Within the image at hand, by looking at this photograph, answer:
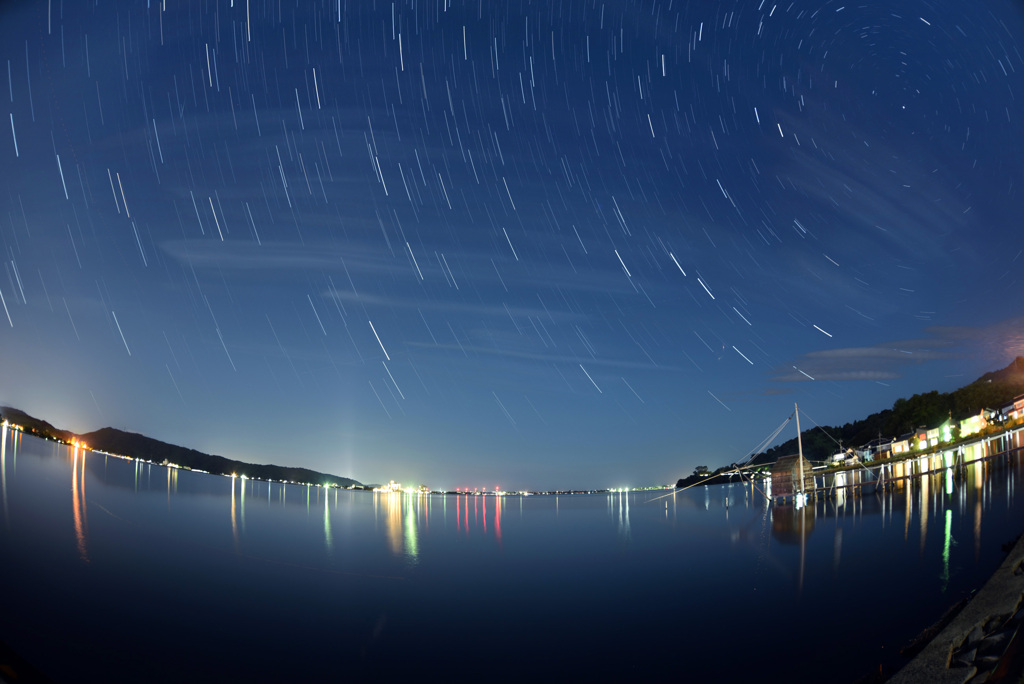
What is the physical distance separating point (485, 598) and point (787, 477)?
49544 mm

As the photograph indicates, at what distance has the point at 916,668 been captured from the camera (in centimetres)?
790

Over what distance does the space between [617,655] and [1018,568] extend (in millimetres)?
8032

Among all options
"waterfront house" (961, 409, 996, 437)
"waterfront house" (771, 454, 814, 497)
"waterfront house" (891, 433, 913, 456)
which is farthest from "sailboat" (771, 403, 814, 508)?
"waterfront house" (891, 433, 913, 456)

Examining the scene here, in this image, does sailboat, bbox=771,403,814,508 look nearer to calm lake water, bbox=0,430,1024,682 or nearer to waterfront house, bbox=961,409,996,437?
calm lake water, bbox=0,430,1024,682

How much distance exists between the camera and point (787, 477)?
2325 inches

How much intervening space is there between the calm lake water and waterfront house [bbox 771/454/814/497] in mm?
19033

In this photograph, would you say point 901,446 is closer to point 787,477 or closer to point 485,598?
point 787,477

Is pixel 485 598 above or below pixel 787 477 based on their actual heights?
above

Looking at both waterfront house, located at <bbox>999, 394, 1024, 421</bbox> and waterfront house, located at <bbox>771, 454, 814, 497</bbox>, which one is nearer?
waterfront house, located at <bbox>771, 454, 814, 497</bbox>

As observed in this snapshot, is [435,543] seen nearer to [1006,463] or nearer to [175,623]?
[175,623]

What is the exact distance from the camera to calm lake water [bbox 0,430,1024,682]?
41.0 ft

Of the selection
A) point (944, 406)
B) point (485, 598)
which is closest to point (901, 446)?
point (944, 406)

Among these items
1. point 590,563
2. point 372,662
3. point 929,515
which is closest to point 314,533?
point 590,563

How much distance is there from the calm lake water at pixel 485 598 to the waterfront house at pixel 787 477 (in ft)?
62.4
